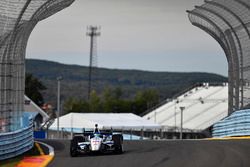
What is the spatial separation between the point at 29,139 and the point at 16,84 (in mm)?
1859

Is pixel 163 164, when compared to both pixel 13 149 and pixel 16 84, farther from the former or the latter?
pixel 16 84

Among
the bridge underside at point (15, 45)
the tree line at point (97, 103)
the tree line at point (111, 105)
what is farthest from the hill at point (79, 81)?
the bridge underside at point (15, 45)

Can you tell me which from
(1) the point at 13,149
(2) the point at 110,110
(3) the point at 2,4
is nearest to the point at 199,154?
(1) the point at 13,149

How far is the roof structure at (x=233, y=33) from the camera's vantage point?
24.3 meters

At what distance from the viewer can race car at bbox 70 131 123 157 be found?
1791 centimetres

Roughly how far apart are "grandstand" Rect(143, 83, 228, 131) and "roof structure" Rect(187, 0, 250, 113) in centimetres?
3357

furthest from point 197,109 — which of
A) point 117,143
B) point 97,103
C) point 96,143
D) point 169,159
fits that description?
point 169,159

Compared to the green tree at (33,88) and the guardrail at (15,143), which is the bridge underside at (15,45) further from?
the green tree at (33,88)

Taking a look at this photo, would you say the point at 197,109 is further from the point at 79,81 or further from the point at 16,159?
the point at 79,81

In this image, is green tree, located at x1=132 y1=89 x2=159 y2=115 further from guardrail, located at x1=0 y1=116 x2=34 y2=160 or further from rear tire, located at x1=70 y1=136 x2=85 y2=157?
rear tire, located at x1=70 y1=136 x2=85 y2=157

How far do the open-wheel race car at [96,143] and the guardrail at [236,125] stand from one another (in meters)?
10.5

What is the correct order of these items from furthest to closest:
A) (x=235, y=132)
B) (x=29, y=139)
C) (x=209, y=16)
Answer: (x=235, y=132), (x=209, y=16), (x=29, y=139)

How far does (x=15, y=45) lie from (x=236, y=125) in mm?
11874

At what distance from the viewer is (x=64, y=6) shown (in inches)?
878
